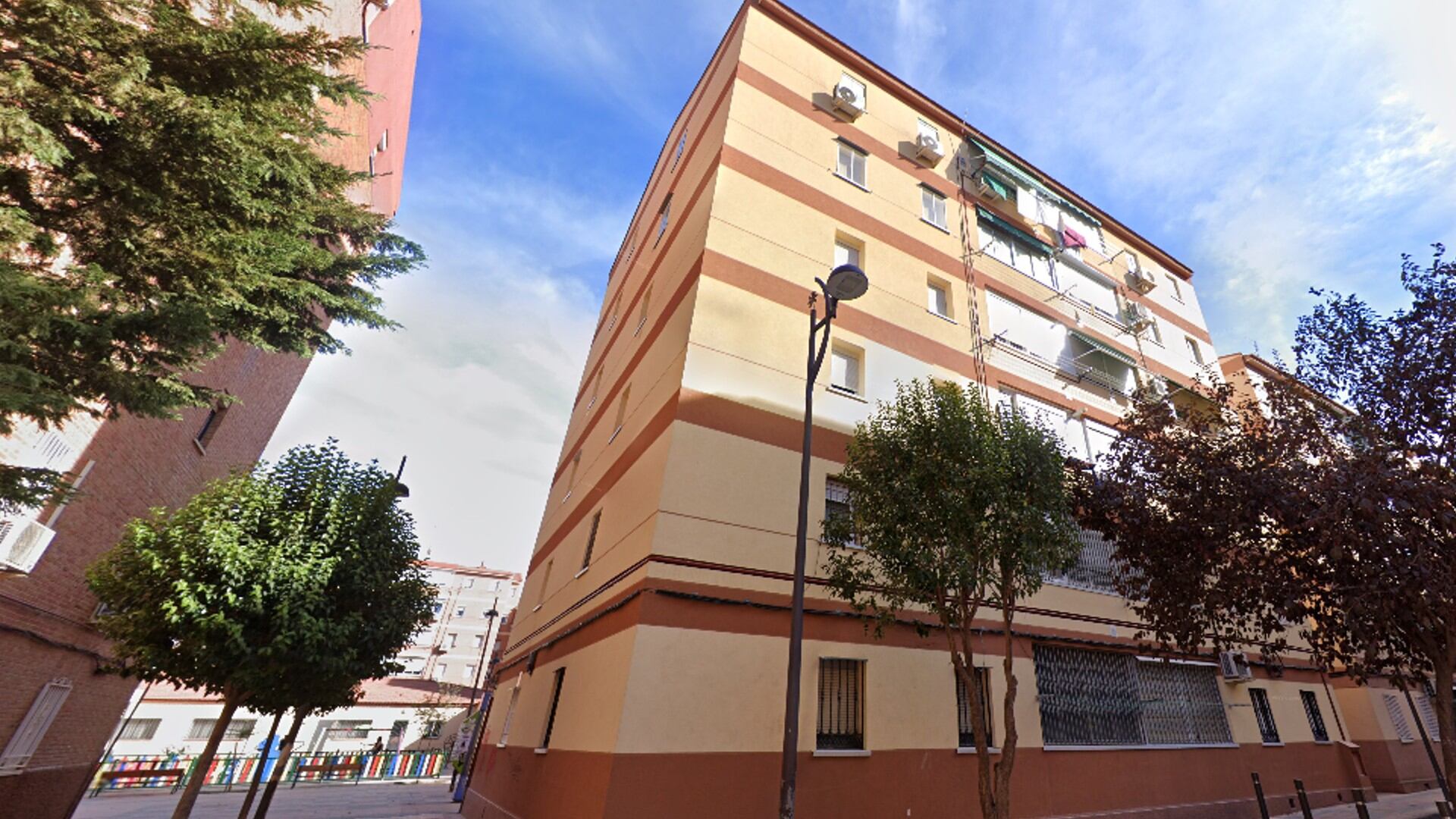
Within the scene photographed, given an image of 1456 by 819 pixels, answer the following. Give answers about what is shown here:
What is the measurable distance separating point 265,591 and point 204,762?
3.50 meters

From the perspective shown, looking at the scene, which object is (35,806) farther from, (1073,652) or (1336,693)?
(1336,693)

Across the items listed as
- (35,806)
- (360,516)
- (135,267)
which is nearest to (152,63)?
(135,267)

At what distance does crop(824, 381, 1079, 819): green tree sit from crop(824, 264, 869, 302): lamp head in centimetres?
236

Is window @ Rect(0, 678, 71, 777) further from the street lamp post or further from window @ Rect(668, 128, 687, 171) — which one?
window @ Rect(668, 128, 687, 171)

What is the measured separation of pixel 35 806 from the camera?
38.7 feet

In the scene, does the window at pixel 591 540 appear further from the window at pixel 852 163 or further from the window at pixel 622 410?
the window at pixel 852 163

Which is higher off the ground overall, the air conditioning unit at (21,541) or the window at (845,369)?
the window at (845,369)

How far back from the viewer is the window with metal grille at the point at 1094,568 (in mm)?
13211

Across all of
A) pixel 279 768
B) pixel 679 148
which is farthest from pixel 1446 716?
pixel 279 768

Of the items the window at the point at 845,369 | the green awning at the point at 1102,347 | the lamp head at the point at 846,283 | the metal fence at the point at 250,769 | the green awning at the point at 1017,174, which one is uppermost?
the green awning at the point at 1017,174

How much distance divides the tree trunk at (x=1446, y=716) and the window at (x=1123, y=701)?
12.2 ft

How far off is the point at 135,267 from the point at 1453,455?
18781mm

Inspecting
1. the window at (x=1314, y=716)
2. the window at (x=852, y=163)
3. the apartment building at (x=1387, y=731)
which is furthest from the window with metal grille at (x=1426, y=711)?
the window at (x=852, y=163)

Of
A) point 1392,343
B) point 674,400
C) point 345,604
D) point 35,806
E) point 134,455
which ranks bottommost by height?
point 35,806
